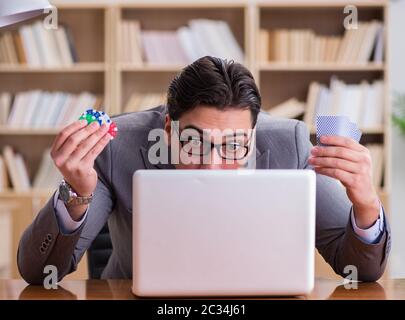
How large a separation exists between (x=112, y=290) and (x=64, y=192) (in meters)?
0.23

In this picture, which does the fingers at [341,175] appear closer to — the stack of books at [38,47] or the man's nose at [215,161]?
the man's nose at [215,161]

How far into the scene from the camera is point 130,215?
185 centimetres

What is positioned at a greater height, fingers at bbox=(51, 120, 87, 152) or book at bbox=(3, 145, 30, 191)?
fingers at bbox=(51, 120, 87, 152)

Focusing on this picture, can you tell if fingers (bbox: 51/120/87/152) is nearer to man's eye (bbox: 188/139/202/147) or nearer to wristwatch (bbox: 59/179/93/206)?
wristwatch (bbox: 59/179/93/206)

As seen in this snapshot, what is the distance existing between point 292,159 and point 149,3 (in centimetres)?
241

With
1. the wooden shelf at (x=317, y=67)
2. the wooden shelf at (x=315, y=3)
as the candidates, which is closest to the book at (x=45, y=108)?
the wooden shelf at (x=317, y=67)

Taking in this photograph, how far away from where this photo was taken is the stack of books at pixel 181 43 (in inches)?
164

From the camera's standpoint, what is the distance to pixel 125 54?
4156mm

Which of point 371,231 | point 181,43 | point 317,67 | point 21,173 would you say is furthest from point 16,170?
point 371,231

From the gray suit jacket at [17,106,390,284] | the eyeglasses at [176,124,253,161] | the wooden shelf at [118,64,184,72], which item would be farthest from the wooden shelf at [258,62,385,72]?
the eyeglasses at [176,124,253,161]

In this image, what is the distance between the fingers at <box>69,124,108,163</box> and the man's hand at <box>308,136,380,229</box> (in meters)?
0.41

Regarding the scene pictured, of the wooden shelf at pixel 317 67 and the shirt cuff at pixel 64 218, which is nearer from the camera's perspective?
the shirt cuff at pixel 64 218

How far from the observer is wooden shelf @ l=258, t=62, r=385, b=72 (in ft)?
13.4
